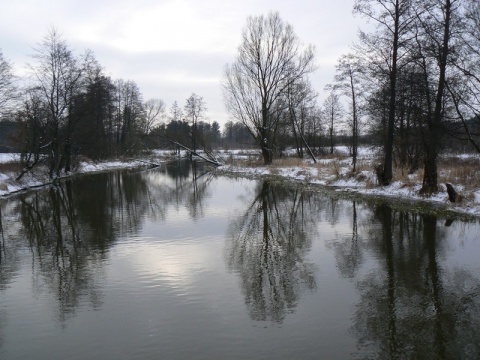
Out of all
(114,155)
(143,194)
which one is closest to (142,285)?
(143,194)

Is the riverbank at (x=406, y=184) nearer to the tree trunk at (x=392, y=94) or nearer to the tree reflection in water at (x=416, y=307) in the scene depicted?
the tree trunk at (x=392, y=94)

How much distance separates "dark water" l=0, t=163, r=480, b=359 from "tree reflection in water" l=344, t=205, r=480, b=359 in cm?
2

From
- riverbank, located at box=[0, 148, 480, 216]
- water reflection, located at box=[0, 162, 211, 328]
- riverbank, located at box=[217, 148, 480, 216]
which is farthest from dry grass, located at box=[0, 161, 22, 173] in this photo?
riverbank, located at box=[217, 148, 480, 216]

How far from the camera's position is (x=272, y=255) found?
9.62 m

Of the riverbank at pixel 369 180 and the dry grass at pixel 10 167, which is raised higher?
the dry grass at pixel 10 167

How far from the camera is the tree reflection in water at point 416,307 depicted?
16.9ft

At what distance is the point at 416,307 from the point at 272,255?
151 inches

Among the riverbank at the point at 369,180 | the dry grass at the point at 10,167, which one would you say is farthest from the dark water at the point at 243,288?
the dry grass at the point at 10,167

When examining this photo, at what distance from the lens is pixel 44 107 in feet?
111

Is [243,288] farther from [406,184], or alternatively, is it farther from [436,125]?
[406,184]

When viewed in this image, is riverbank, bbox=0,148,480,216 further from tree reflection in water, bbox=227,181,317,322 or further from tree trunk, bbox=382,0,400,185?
tree reflection in water, bbox=227,181,317,322

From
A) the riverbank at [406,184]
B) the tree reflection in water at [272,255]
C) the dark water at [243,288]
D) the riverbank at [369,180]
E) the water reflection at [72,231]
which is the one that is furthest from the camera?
the riverbank at [369,180]

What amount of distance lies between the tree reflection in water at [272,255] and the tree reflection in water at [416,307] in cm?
125

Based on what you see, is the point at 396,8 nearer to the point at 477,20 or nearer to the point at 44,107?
the point at 477,20
